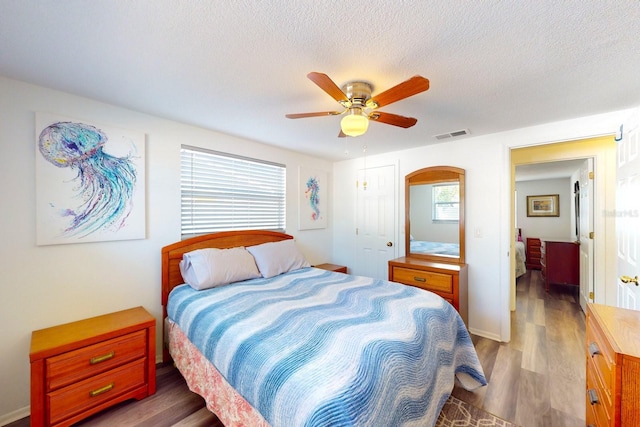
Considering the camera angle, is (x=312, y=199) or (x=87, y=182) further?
(x=312, y=199)

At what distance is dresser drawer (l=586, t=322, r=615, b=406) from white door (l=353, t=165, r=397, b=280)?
7.68 ft

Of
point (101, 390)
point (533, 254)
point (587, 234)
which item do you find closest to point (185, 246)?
point (101, 390)

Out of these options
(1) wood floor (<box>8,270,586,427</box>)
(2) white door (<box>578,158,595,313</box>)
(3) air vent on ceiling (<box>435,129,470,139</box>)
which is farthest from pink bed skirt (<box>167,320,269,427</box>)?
(2) white door (<box>578,158,595,313</box>)

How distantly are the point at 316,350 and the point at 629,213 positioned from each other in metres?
2.28

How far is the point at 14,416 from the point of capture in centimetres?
170

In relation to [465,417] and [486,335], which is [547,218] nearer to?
[486,335]

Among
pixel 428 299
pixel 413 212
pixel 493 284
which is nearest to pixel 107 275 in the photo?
pixel 428 299

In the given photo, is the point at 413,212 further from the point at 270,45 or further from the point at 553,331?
the point at 270,45

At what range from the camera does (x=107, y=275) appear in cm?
209

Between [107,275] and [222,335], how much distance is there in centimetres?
131

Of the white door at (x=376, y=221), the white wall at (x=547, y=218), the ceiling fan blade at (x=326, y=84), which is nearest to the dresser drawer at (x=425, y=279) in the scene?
the white door at (x=376, y=221)

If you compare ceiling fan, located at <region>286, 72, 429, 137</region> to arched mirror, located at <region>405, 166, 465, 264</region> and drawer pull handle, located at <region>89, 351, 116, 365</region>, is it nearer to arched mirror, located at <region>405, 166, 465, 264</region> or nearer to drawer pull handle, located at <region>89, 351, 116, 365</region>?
arched mirror, located at <region>405, 166, 465, 264</region>

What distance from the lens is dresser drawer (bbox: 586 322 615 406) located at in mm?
1023

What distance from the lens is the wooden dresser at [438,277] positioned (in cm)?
267
